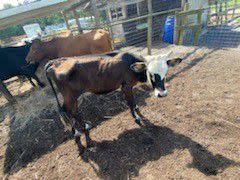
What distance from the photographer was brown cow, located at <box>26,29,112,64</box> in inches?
273

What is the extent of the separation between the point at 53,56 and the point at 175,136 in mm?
4886

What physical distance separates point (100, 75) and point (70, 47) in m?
3.13

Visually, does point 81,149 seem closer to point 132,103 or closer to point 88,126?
point 88,126

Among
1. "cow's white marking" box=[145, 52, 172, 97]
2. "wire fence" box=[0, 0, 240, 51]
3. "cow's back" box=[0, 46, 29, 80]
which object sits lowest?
"wire fence" box=[0, 0, 240, 51]

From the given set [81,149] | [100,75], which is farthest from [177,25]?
[81,149]

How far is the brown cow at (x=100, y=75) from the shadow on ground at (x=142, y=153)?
0.38 metres

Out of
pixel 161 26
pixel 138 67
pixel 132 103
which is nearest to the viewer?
pixel 138 67

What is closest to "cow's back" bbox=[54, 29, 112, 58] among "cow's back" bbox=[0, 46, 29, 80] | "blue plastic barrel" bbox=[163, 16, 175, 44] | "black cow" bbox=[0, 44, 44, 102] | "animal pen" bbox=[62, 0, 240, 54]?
"animal pen" bbox=[62, 0, 240, 54]

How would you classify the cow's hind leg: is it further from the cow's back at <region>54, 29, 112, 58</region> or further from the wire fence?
the wire fence

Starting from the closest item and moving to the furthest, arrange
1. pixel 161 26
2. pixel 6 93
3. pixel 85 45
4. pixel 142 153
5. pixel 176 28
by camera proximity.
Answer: pixel 142 153, pixel 6 93, pixel 85 45, pixel 176 28, pixel 161 26

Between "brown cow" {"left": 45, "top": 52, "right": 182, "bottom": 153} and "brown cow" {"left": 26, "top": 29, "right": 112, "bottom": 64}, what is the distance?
2.52 m

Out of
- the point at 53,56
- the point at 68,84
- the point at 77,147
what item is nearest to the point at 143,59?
the point at 68,84

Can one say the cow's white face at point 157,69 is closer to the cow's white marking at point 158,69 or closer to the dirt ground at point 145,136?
the cow's white marking at point 158,69

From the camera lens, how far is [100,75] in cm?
434
